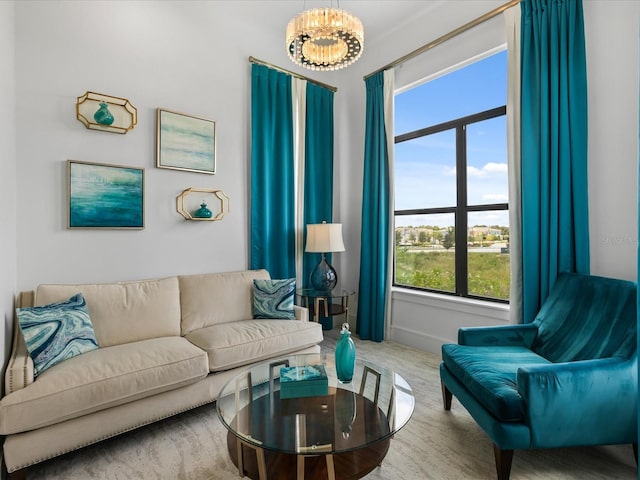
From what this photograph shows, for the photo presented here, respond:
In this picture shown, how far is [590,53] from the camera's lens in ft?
7.51

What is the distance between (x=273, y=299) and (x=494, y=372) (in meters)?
1.76

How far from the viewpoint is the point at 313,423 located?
148 cm

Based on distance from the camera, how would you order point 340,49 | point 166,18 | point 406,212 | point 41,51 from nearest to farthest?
1. point 340,49
2. point 41,51
3. point 166,18
4. point 406,212

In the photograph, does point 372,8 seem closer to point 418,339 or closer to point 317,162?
point 317,162

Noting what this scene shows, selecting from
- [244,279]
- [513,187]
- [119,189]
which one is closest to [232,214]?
[244,279]

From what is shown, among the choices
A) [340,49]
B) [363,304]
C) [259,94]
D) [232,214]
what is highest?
[259,94]

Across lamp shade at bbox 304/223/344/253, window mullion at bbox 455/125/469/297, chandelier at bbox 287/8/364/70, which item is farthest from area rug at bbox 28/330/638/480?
chandelier at bbox 287/8/364/70

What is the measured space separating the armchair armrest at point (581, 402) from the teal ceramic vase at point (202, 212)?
263 centimetres

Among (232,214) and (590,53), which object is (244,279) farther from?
(590,53)

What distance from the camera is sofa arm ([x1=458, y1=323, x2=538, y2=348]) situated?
2225 millimetres

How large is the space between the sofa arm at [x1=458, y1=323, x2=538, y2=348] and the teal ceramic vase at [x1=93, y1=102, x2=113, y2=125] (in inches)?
117

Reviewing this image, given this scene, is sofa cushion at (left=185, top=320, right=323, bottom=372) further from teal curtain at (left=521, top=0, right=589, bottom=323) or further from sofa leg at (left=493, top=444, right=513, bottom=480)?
teal curtain at (left=521, top=0, right=589, bottom=323)

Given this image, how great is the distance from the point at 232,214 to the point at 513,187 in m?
2.46

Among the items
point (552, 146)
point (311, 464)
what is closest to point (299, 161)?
point (552, 146)
